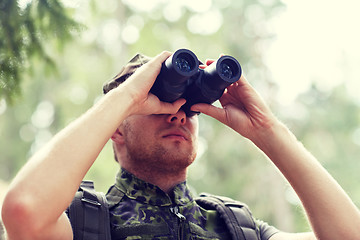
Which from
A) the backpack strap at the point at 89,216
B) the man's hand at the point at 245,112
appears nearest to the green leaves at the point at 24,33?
the backpack strap at the point at 89,216

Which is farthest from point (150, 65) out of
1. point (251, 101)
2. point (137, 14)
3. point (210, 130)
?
point (210, 130)

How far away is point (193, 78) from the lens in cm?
230

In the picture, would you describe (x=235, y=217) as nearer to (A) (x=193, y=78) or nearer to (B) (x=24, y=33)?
(A) (x=193, y=78)

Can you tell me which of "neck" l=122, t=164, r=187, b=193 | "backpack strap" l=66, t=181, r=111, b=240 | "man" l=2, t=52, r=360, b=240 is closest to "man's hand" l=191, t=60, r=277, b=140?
"man" l=2, t=52, r=360, b=240

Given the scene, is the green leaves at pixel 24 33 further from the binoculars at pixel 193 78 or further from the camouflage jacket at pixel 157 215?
the binoculars at pixel 193 78

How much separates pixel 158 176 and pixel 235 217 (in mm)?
483

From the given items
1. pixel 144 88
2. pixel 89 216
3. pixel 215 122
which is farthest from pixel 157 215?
pixel 215 122

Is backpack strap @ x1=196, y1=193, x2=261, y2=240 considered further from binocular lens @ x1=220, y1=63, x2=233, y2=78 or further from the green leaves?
the green leaves

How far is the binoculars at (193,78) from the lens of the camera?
6.71ft

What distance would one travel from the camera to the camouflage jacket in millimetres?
2170

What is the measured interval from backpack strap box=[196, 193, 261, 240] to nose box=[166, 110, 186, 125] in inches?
20.5

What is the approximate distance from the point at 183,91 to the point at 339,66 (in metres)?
13.3

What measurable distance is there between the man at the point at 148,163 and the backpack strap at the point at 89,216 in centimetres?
11

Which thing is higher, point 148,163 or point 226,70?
point 226,70
